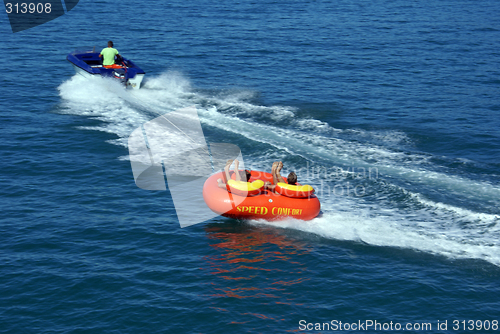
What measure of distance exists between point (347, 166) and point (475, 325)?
810 centimetres

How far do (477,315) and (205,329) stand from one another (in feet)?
18.0

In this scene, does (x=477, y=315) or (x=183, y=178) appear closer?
(x=477, y=315)

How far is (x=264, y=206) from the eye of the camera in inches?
543

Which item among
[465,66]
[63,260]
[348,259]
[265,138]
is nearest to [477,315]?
[348,259]

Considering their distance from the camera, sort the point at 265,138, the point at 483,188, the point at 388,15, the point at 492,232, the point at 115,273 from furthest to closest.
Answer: the point at 388,15 → the point at 265,138 → the point at 483,188 → the point at 492,232 → the point at 115,273

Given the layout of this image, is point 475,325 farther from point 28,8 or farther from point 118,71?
point 28,8

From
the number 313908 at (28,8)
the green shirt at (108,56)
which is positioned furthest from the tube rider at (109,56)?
the number 313908 at (28,8)

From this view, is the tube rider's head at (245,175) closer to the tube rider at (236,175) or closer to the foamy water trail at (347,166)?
the tube rider at (236,175)

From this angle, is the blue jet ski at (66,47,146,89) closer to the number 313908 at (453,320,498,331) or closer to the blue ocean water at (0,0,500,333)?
Answer: the blue ocean water at (0,0,500,333)

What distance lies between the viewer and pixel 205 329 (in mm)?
10031

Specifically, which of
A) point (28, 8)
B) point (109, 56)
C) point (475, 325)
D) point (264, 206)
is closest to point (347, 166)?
point (264, 206)

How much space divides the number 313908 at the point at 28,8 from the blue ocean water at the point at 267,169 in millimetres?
8847

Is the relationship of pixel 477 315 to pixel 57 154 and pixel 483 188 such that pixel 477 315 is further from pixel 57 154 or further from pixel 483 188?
pixel 57 154

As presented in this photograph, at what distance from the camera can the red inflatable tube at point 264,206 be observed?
13.8m
